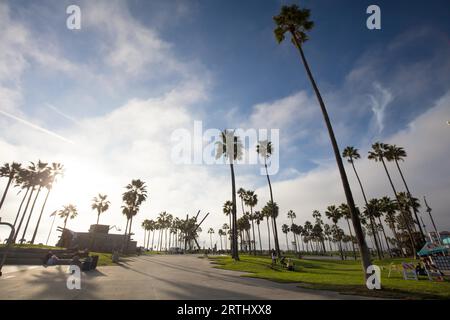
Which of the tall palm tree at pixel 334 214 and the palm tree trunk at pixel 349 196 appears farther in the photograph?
the tall palm tree at pixel 334 214

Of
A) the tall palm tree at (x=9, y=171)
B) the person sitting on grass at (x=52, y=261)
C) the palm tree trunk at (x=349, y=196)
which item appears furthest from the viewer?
the tall palm tree at (x=9, y=171)

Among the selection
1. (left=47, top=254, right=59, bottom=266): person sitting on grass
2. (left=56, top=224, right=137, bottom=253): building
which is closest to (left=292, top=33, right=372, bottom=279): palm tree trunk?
(left=47, top=254, right=59, bottom=266): person sitting on grass

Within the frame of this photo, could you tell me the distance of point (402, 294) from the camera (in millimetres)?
9766

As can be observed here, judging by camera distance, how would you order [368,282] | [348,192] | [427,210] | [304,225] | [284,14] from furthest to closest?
[304,225] < [427,210] < [284,14] < [348,192] < [368,282]

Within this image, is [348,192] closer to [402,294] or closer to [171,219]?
[402,294]

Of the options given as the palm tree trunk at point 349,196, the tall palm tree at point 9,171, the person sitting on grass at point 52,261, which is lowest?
the person sitting on grass at point 52,261

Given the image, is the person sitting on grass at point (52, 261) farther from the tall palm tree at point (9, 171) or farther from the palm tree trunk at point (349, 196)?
the tall palm tree at point (9, 171)

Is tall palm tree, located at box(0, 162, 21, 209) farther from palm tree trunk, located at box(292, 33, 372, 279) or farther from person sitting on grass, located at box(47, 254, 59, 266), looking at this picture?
palm tree trunk, located at box(292, 33, 372, 279)

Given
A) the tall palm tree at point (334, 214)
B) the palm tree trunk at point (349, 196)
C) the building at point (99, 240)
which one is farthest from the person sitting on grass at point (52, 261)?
the tall palm tree at point (334, 214)

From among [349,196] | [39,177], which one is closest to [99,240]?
[39,177]

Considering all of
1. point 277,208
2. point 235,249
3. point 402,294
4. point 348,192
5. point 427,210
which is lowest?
point 402,294

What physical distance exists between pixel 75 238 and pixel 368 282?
6588 cm

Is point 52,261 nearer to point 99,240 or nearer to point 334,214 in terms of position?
point 99,240
